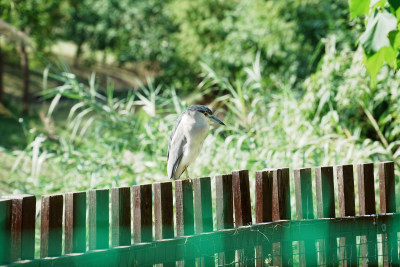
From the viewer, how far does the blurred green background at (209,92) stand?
4531mm

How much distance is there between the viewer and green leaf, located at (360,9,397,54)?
1.56 m

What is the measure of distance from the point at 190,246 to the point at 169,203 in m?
0.17

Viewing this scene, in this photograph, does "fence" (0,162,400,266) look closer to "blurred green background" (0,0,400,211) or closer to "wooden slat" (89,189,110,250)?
"wooden slat" (89,189,110,250)

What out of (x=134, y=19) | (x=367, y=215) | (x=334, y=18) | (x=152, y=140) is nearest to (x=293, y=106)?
(x=152, y=140)

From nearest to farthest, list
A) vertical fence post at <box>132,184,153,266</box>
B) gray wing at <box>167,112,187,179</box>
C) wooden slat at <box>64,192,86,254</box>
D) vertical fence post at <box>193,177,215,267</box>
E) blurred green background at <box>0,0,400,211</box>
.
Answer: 1. wooden slat at <box>64,192,86,254</box>
2. vertical fence post at <box>132,184,153,266</box>
3. vertical fence post at <box>193,177,215,267</box>
4. gray wing at <box>167,112,187,179</box>
5. blurred green background at <box>0,0,400,211</box>

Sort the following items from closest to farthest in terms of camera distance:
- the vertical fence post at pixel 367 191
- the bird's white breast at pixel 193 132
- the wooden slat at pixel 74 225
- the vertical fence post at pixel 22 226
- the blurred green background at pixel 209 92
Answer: the vertical fence post at pixel 22 226
the wooden slat at pixel 74 225
the vertical fence post at pixel 367 191
the bird's white breast at pixel 193 132
the blurred green background at pixel 209 92

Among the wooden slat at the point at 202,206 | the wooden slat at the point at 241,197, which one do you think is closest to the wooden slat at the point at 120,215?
the wooden slat at the point at 202,206

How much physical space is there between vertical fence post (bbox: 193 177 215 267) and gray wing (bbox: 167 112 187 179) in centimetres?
98

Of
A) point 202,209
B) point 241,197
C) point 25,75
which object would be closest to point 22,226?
point 202,209

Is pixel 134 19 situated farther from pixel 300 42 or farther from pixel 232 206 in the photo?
pixel 232 206

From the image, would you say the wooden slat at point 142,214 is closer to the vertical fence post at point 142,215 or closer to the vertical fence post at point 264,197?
the vertical fence post at point 142,215

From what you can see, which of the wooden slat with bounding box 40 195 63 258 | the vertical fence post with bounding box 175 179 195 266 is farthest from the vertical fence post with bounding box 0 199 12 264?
the vertical fence post with bounding box 175 179 195 266

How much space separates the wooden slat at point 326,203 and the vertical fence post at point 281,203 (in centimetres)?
14

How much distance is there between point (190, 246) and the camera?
193 cm
